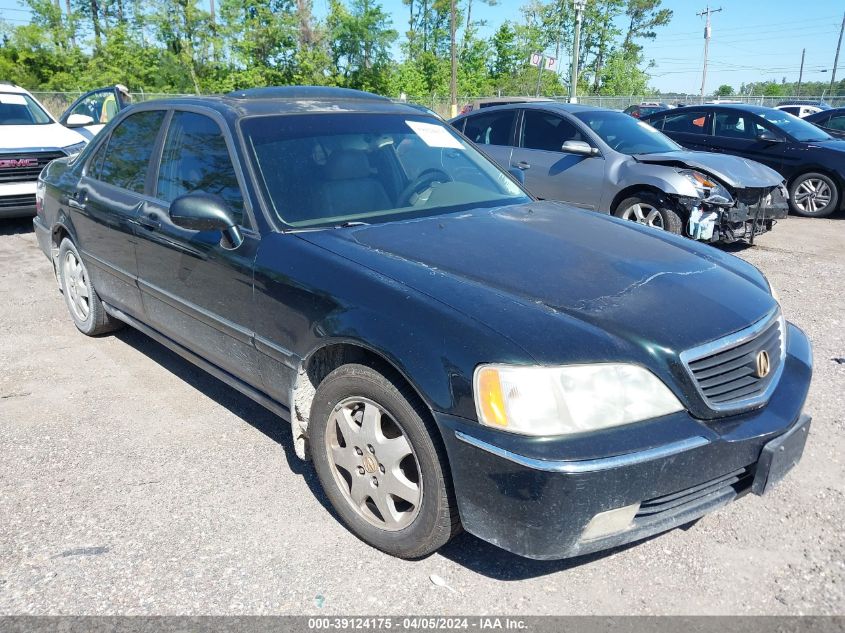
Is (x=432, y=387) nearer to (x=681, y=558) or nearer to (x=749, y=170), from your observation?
(x=681, y=558)

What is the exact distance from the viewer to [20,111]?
9648 mm

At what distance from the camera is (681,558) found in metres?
2.62

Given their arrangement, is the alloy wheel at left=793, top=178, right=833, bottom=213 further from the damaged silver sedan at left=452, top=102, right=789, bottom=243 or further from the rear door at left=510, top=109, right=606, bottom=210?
the rear door at left=510, top=109, right=606, bottom=210

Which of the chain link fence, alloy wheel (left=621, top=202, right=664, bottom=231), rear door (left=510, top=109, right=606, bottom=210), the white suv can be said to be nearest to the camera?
alloy wheel (left=621, top=202, right=664, bottom=231)

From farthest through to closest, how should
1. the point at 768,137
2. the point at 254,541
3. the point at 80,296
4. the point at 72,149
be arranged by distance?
the point at 768,137 → the point at 72,149 → the point at 80,296 → the point at 254,541

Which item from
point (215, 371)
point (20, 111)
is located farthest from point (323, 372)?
point (20, 111)

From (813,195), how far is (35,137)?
35.7 feet

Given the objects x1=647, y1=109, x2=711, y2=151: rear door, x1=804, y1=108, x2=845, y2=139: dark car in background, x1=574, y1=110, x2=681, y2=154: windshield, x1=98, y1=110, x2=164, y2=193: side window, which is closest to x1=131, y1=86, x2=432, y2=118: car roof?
x1=98, y1=110, x2=164, y2=193: side window

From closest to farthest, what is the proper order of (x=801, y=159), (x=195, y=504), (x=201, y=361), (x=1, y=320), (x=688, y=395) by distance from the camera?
(x=688, y=395)
(x=195, y=504)
(x=201, y=361)
(x=1, y=320)
(x=801, y=159)

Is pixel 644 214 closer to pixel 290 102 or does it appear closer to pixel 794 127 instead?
pixel 290 102

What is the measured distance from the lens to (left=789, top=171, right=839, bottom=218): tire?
32.5 feet

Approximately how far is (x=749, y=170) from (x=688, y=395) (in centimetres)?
616

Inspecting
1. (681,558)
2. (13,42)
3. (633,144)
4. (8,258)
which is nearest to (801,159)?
(633,144)

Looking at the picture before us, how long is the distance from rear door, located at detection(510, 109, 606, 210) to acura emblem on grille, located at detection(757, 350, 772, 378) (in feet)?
16.9
